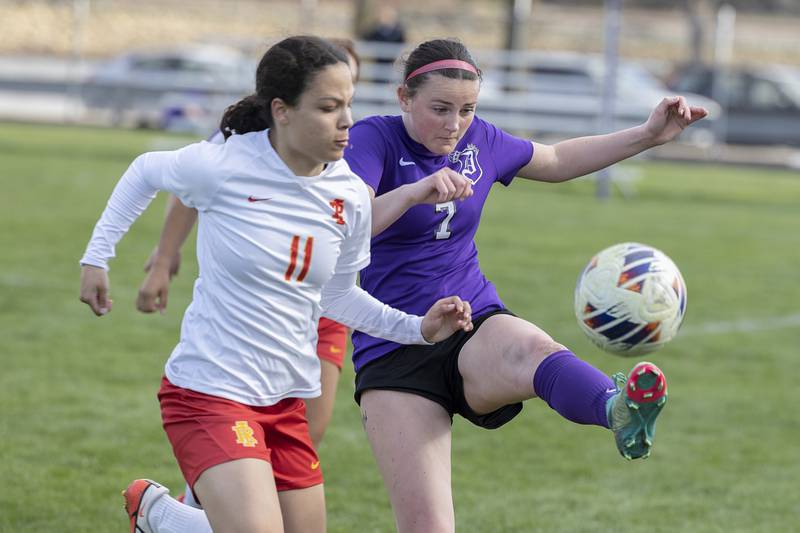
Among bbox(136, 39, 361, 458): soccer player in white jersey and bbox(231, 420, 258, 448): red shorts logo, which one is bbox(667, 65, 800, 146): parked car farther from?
bbox(231, 420, 258, 448): red shorts logo

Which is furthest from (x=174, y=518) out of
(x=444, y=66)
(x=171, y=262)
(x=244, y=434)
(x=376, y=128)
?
(x=444, y=66)

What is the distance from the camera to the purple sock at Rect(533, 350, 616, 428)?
161 inches

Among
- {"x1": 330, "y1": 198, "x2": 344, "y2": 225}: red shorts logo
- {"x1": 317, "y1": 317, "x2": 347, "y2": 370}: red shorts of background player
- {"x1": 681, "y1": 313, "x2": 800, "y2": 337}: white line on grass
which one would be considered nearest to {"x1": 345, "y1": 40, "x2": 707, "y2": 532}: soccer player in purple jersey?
{"x1": 330, "y1": 198, "x2": 344, "y2": 225}: red shorts logo

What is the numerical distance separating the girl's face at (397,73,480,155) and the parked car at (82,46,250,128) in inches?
815

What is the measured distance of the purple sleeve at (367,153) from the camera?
441 cm

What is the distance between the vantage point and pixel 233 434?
395 cm

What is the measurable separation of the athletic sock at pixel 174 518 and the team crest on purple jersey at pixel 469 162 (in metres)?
1.49

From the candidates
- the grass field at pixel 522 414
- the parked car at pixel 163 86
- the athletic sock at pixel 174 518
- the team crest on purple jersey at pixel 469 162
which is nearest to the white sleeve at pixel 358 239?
the team crest on purple jersey at pixel 469 162

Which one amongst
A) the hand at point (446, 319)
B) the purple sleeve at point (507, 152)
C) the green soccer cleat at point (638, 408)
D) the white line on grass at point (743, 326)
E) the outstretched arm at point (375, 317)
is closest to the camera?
the green soccer cleat at point (638, 408)

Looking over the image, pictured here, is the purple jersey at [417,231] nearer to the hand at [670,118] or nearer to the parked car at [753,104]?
the hand at [670,118]

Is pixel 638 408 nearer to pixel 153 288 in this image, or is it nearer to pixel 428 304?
pixel 428 304

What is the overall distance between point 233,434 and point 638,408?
120 centimetres

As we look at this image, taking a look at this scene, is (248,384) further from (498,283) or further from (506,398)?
(498,283)

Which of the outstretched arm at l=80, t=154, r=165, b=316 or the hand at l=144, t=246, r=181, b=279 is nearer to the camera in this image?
the outstretched arm at l=80, t=154, r=165, b=316
